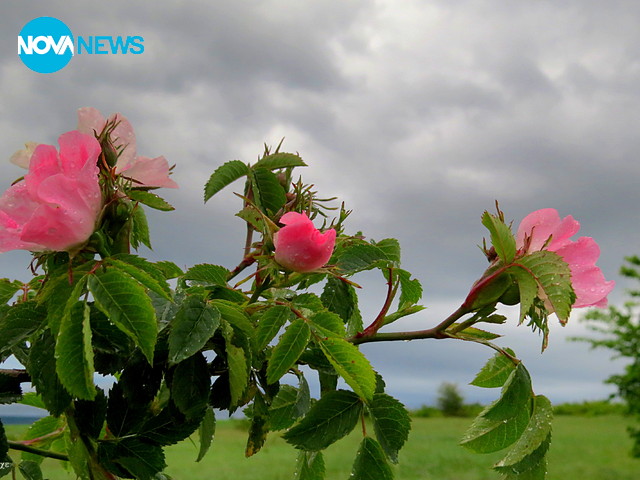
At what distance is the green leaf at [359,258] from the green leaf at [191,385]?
0.22 metres

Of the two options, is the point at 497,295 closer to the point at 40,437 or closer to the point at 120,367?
the point at 120,367

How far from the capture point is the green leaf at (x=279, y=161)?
97 cm

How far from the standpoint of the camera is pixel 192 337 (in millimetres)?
646

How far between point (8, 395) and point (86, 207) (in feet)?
1.13

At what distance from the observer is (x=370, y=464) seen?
2.72 feet

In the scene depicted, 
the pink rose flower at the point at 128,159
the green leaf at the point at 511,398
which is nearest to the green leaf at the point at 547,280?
the green leaf at the point at 511,398

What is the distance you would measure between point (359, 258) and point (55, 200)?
39 cm

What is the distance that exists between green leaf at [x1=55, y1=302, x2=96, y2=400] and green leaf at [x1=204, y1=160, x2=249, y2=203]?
0.41 metres

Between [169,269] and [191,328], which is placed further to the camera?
[169,269]

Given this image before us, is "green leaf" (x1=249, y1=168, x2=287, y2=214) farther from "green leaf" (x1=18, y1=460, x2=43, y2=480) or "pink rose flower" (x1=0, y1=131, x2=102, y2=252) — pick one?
"green leaf" (x1=18, y1=460, x2=43, y2=480)

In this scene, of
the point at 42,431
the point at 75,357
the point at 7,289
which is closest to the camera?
the point at 75,357

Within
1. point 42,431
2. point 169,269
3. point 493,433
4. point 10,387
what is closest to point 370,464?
point 493,433

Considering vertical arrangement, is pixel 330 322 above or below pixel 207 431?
above

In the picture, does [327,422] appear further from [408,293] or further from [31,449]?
[31,449]
